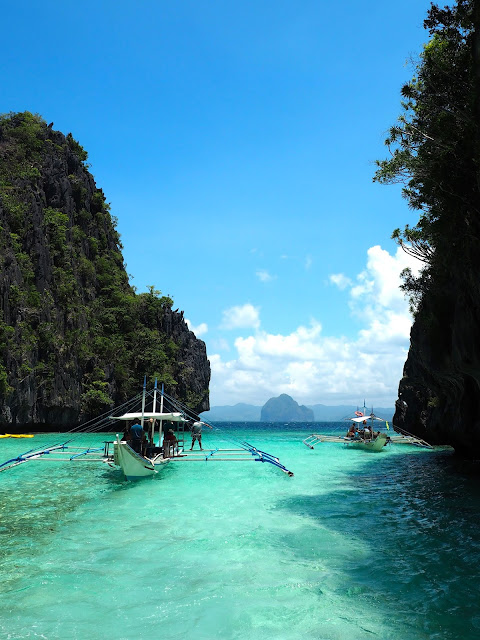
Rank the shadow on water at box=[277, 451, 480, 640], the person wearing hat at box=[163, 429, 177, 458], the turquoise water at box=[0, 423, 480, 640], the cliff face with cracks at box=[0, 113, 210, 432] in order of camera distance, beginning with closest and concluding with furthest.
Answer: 1. the turquoise water at box=[0, 423, 480, 640]
2. the shadow on water at box=[277, 451, 480, 640]
3. the person wearing hat at box=[163, 429, 177, 458]
4. the cliff face with cracks at box=[0, 113, 210, 432]

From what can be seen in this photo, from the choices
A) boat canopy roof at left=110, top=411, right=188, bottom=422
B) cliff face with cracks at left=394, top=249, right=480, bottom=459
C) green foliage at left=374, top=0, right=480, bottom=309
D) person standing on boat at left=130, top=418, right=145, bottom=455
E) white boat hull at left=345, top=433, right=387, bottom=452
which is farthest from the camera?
white boat hull at left=345, top=433, right=387, bottom=452

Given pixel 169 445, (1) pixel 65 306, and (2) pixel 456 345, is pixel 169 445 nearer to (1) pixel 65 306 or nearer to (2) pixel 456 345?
(2) pixel 456 345

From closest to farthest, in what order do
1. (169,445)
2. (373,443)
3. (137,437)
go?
(137,437) < (169,445) < (373,443)

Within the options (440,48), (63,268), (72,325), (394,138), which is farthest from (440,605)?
(63,268)

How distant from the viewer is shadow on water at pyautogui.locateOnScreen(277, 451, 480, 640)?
6430 mm

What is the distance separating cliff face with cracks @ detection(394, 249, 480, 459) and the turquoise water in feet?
16.9

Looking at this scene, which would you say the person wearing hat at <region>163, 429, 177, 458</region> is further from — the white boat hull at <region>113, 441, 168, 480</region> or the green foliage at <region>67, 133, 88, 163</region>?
the green foliage at <region>67, 133, 88, 163</region>

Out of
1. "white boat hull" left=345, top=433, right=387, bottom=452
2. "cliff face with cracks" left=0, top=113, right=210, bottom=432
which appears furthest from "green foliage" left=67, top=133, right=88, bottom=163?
"white boat hull" left=345, top=433, right=387, bottom=452

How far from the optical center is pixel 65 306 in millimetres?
50688

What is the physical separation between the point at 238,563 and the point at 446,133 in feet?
37.5

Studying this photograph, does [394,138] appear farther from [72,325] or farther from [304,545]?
[72,325]

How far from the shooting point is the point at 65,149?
6206 cm

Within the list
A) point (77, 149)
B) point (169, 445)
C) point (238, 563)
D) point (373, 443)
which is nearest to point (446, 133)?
point (238, 563)

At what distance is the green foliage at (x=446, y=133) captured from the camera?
11.4 m
